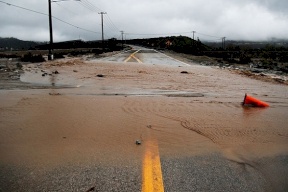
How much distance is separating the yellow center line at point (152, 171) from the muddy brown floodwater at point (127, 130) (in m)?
0.10

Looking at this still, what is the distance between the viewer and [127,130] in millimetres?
4477

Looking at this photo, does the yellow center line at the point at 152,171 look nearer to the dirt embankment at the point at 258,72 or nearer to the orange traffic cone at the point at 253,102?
the orange traffic cone at the point at 253,102

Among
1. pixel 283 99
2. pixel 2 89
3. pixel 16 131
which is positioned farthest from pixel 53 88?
pixel 283 99

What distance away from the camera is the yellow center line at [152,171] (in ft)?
8.81

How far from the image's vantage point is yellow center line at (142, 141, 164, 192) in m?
2.69

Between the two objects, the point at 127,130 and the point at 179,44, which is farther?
the point at 179,44

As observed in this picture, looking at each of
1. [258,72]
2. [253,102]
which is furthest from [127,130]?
[258,72]

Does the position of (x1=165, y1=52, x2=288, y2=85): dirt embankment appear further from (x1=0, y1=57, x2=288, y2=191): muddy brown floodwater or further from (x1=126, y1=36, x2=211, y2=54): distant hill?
(x1=126, y1=36, x2=211, y2=54): distant hill

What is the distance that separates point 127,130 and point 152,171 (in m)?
1.54

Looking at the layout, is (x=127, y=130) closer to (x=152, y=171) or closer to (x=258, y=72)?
(x=152, y=171)

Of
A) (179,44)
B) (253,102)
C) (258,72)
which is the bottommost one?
(253,102)

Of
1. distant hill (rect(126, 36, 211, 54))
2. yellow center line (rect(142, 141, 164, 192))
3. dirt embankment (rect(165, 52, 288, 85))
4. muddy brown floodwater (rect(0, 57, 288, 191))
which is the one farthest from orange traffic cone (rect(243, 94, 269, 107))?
distant hill (rect(126, 36, 211, 54))

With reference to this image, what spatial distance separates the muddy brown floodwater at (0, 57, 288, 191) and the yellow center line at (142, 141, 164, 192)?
3.8 inches

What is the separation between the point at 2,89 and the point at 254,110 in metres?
6.80
